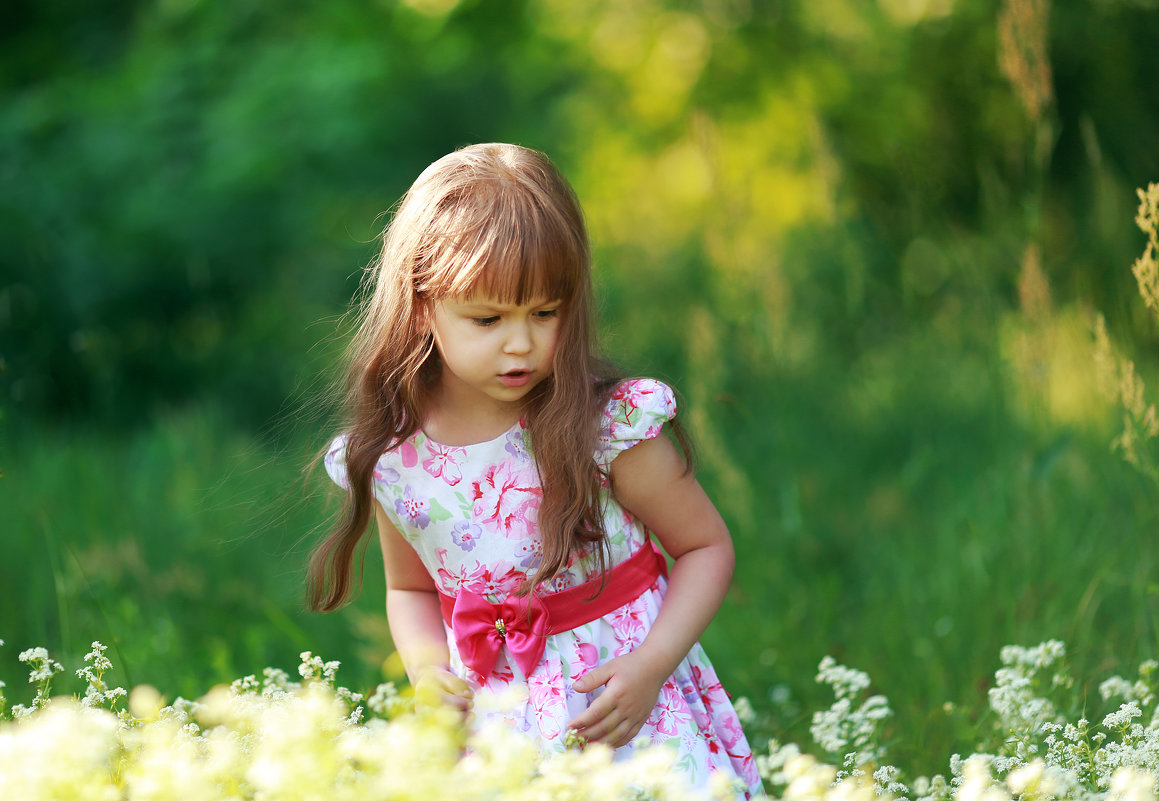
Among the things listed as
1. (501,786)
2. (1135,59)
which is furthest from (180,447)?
(1135,59)

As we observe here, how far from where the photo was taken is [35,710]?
1.75 meters

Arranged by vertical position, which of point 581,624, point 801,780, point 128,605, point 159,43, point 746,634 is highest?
point 159,43

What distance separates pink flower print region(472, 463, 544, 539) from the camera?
5.90 feet

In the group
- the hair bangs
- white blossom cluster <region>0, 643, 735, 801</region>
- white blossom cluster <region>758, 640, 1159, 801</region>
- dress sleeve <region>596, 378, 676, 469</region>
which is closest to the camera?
white blossom cluster <region>0, 643, 735, 801</region>

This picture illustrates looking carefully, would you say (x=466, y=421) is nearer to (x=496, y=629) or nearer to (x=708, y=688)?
(x=496, y=629)

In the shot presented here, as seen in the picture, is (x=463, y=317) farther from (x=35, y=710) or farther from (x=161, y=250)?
(x=161, y=250)

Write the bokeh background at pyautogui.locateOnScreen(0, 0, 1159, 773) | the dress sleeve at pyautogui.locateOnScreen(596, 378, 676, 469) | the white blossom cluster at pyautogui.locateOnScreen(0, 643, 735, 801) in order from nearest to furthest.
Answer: the white blossom cluster at pyautogui.locateOnScreen(0, 643, 735, 801), the dress sleeve at pyautogui.locateOnScreen(596, 378, 676, 469), the bokeh background at pyautogui.locateOnScreen(0, 0, 1159, 773)

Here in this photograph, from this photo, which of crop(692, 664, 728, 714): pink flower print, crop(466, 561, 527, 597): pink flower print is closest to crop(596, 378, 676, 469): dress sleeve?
crop(466, 561, 527, 597): pink flower print

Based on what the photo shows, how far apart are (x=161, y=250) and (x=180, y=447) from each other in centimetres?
150

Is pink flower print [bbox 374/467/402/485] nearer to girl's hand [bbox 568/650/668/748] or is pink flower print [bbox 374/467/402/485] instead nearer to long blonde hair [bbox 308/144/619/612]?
long blonde hair [bbox 308/144/619/612]

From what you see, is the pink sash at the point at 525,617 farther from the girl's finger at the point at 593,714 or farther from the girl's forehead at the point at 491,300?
the girl's forehead at the point at 491,300

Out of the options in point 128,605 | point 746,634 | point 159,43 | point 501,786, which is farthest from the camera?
point 159,43

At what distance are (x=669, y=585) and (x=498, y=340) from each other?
50 cm

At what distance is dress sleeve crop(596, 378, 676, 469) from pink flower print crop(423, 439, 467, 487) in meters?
0.23
